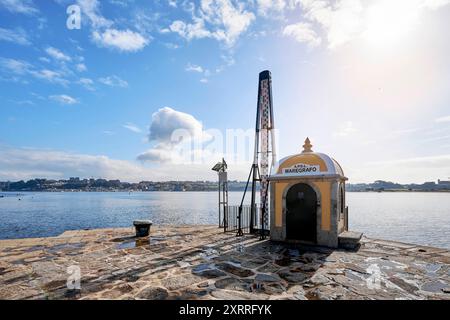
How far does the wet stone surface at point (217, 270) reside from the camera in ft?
17.4

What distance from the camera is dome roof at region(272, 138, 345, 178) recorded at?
9539 mm

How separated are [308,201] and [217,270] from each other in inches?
202

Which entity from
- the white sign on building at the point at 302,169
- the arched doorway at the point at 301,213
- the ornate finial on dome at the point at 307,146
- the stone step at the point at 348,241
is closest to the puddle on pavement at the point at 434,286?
the stone step at the point at 348,241

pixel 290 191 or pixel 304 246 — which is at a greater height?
pixel 290 191

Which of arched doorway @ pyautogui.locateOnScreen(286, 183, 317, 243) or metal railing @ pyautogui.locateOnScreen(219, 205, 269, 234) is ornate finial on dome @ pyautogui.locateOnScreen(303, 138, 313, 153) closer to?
arched doorway @ pyautogui.locateOnScreen(286, 183, 317, 243)

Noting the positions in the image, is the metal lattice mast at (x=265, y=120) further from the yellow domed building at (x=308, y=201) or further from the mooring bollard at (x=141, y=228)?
the mooring bollard at (x=141, y=228)

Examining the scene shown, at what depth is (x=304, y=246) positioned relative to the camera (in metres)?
9.50

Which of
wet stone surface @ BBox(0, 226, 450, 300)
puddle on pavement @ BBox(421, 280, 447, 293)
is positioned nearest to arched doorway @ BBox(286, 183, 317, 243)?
wet stone surface @ BBox(0, 226, 450, 300)

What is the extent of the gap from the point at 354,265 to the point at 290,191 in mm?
3809

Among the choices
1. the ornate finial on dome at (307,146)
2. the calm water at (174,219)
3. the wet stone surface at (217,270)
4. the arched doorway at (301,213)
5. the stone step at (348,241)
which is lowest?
the calm water at (174,219)

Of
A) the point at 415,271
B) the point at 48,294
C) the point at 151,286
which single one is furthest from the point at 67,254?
the point at 415,271

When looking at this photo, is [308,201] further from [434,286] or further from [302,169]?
[434,286]
